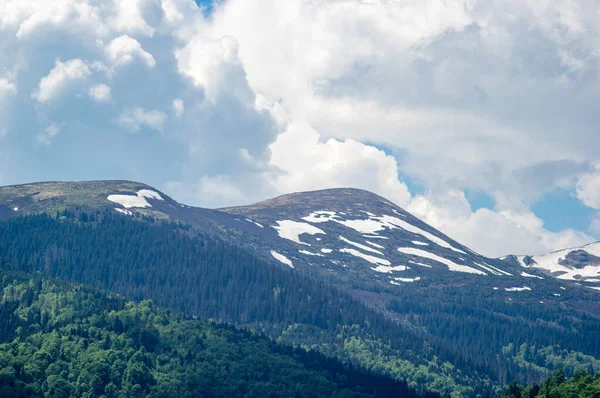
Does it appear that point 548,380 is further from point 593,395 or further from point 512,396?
point 593,395

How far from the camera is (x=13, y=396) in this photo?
620 feet

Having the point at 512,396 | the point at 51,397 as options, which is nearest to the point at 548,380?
the point at 512,396

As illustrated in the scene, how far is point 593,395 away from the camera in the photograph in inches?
6467

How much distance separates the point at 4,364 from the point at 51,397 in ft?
39.2

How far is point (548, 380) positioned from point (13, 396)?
10683 centimetres

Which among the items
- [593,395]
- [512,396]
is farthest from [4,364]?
[593,395]

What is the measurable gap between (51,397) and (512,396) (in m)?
94.7

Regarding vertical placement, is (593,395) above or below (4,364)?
above

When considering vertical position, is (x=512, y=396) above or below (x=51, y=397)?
above

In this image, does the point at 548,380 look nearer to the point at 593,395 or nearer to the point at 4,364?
the point at 593,395

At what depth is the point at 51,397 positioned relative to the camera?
655ft

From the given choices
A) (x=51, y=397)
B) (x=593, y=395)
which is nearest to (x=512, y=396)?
(x=593, y=395)

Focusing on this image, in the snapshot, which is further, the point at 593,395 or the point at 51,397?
the point at 51,397

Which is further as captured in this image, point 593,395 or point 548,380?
point 548,380
